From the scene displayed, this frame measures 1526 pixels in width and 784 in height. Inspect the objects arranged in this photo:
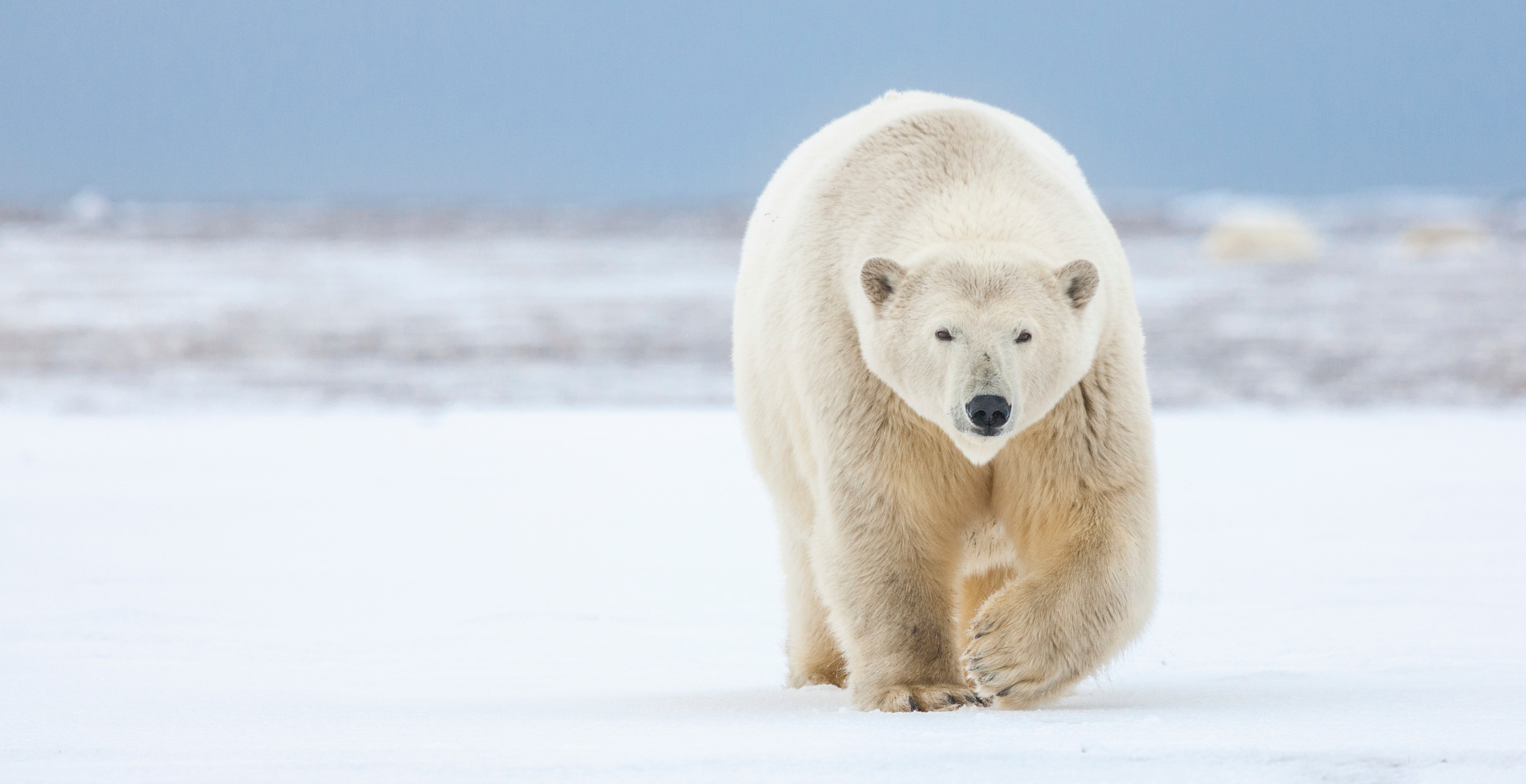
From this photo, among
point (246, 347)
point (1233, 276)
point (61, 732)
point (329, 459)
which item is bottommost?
point (61, 732)

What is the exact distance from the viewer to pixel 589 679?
4359 mm

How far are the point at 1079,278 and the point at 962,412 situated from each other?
1.54ft

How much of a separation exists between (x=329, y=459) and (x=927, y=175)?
5454 mm

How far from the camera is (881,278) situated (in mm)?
3639

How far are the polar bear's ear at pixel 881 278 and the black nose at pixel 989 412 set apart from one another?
1.36 feet

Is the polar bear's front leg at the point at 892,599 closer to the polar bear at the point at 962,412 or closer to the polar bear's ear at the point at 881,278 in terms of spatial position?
the polar bear at the point at 962,412

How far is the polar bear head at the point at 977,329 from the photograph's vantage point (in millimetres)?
3498

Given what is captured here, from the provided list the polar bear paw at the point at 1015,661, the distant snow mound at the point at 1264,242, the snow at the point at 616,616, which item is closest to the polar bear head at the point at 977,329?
the polar bear paw at the point at 1015,661

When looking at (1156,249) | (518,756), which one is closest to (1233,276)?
(1156,249)

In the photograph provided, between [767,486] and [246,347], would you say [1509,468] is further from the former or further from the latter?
[246,347]

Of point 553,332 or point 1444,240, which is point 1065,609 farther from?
point 1444,240

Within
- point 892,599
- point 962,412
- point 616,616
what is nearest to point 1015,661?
point 892,599

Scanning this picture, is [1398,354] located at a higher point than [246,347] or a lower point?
lower

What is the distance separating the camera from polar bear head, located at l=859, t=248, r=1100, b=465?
3498 millimetres
